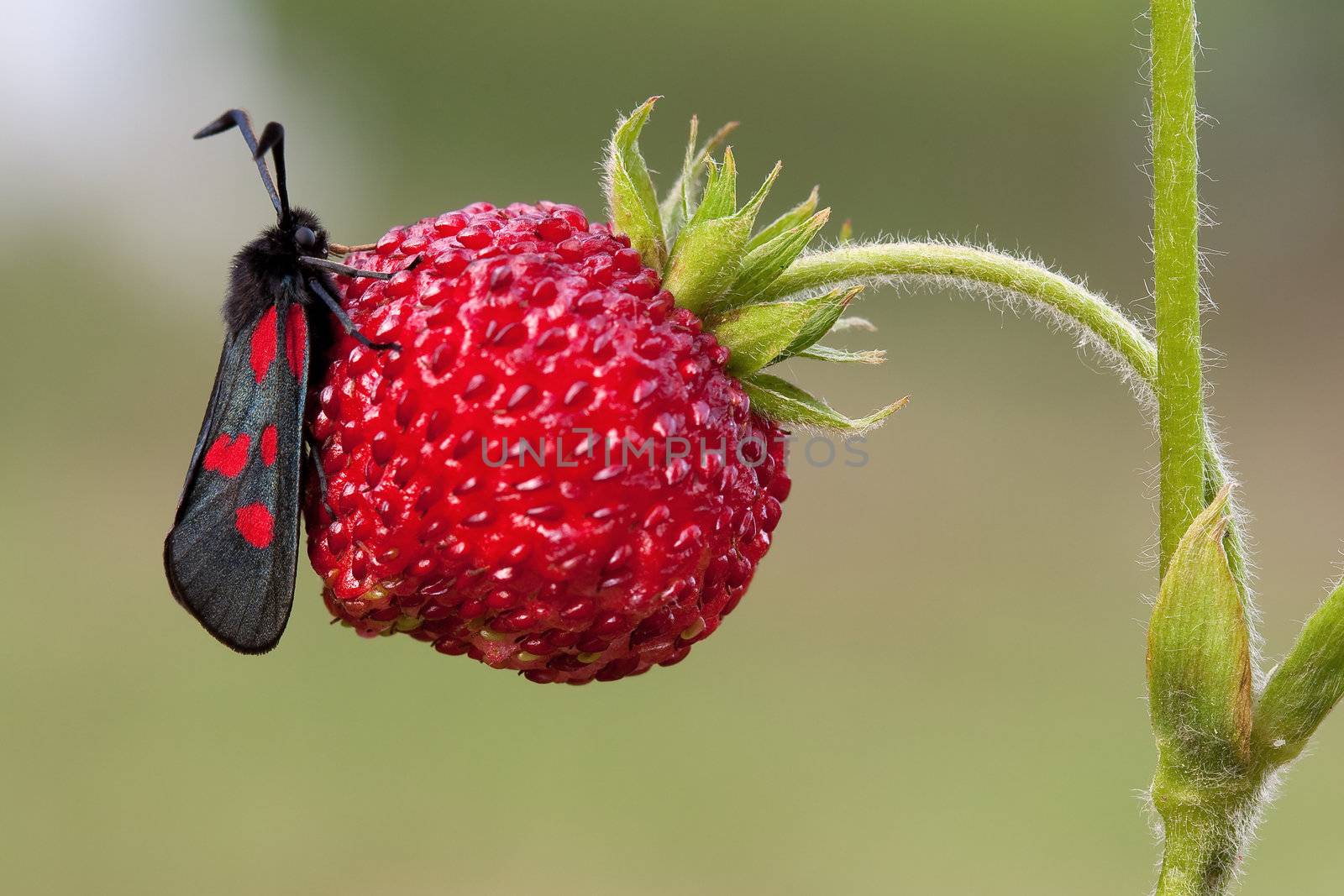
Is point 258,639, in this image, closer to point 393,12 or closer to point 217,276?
point 393,12

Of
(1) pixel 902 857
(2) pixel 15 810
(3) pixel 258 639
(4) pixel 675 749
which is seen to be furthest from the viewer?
(4) pixel 675 749

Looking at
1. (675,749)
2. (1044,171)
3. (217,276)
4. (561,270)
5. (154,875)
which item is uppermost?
(1044,171)

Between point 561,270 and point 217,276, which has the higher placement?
point 217,276

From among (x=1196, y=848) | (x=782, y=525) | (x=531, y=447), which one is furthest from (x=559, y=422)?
(x=782, y=525)

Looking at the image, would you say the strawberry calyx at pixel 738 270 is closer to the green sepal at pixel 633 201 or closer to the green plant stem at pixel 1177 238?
the green sepal at pixel 633 201

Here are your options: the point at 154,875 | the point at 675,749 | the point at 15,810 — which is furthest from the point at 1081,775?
the point at 15,810

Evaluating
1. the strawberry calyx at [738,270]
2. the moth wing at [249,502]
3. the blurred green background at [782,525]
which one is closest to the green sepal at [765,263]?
the strawberry calyx at [738,270]

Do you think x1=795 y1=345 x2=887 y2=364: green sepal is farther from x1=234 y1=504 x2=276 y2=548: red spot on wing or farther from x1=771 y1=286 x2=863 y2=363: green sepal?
x1=234 y1=504 x2=276 y2=548: red spot on wing

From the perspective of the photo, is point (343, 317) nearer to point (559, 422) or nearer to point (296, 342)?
point (296, 342)
